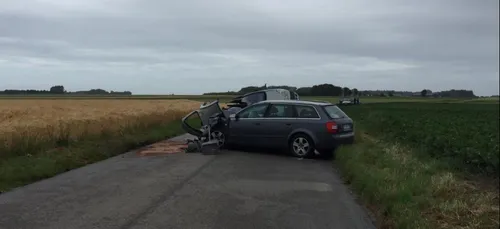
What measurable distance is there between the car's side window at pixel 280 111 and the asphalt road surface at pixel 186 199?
2722mm

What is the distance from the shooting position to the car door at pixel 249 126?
15875 mm

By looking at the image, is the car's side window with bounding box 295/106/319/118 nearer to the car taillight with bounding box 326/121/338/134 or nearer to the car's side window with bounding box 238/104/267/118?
the car taillight with bounding box 326/121/338/134

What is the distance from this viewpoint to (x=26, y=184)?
10.2 metres

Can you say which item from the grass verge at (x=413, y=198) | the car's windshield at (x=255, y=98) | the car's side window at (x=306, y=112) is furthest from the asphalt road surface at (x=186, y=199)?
the car's windshield at (x=255, y=98)

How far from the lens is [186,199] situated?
8.59 m

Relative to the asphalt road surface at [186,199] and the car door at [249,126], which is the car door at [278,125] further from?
the asphalt road surface at [186,199]

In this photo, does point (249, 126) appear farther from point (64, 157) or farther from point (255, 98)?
point (255, 98)

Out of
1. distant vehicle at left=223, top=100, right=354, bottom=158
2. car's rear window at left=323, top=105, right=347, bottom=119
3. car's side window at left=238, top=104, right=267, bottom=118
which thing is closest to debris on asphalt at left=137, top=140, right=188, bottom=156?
distant vehicle at left=223, top=100, right=354, bottom=158

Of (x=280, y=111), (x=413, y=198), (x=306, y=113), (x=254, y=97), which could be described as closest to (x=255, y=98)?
(x=254, y=97)

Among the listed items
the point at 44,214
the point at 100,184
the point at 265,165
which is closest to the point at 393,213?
the point at 44,214

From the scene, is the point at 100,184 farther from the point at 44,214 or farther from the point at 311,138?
the point at 311,138

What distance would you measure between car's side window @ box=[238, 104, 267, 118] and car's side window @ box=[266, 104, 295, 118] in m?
0.22

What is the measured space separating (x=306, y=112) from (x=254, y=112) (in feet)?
5.54

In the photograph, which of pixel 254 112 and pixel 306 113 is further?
pixel 254 112
